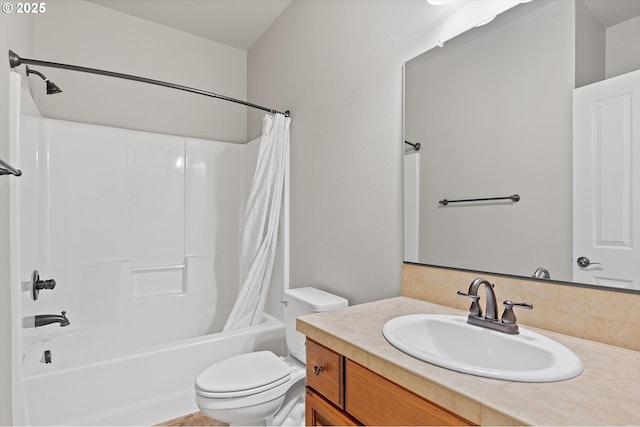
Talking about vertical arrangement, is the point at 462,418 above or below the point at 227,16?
below

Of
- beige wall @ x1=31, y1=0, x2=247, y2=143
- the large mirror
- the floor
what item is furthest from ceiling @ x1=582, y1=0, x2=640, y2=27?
beige wall @ x1=31, y1=0, x2=247, y2=143

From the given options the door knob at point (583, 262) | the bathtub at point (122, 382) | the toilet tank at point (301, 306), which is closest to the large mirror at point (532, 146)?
the door knob at point (583, 262)

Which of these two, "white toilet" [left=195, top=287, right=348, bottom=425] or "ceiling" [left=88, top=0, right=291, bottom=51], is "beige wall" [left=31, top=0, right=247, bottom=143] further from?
"white toilet" [left=195, top=287, right=348, bottom=425]

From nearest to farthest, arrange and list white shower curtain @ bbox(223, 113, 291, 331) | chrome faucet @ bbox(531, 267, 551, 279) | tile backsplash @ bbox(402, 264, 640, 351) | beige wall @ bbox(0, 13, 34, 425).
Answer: tile backsplash @ bbox(402, 264, 640, 351) < chrome faucet @ bbox(531, 267, 551, 279) < beige wall @ bbox(0, 13, 34, 425) < white shower curtain @ bbox(223, 113, 291, 331)

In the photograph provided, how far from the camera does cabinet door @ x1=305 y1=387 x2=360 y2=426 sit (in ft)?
3.02

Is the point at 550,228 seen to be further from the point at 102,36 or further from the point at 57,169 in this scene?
the point at 102,36

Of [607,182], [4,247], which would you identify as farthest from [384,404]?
[4,247]

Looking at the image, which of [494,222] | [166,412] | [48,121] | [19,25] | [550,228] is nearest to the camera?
[550,228]

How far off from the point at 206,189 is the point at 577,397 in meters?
2.59

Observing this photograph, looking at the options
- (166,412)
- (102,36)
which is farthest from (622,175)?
(102,36)

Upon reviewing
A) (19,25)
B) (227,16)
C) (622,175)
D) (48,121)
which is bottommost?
(622,175)

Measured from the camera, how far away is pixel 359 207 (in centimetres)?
173

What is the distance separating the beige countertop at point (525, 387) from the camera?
1.83 ft

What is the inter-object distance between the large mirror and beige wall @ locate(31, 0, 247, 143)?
208 cm
